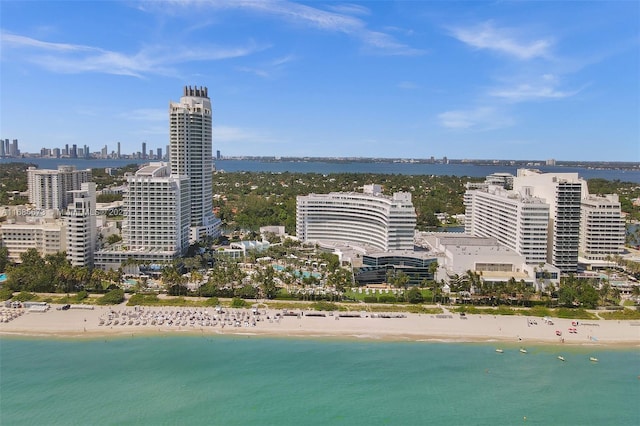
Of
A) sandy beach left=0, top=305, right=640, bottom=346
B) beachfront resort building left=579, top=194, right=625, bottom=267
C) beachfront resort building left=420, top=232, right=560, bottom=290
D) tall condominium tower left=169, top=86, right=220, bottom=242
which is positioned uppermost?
tall condominium tower left=169, top=86, right=220, bottom=242

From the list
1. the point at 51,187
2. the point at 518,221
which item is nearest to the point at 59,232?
the point at 51,187

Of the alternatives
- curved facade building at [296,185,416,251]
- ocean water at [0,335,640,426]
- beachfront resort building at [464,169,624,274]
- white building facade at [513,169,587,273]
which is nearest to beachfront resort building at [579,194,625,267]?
beachfront resort building at [464,169,624,274]

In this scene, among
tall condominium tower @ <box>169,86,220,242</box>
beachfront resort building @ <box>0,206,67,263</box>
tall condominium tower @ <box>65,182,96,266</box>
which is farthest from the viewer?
tall condominium tower @ <box>169,86,220,242</box>

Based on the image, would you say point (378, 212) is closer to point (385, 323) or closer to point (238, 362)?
point (385, 323)

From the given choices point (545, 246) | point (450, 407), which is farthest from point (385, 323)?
point (545, 246)

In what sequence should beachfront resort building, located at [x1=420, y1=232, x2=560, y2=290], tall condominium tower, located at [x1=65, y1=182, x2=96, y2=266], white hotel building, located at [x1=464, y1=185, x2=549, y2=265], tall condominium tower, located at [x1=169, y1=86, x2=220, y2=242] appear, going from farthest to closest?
tall condominium tower, located at [x1=169, y1=86, x2=220, y2=242]
white hotel building, located at [x1=464, y1=185, x2=549, y2=265]
tall condominium tower, located at [x1=65, y1=182, x2=96, y2=266]
beachfront resort building, located at [x1=420, y1=232, x2=560, y2=290]

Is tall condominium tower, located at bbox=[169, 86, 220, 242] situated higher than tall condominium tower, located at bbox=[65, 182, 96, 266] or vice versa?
tall condominium tower, located at bbox=[169, 86, 220, 242]

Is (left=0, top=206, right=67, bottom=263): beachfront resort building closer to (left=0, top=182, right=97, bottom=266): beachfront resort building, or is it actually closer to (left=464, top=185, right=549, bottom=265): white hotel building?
(left=0, top=182, right=97, bottom=266): beachfront resort building

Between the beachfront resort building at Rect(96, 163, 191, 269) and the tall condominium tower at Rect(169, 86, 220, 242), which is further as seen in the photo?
the tall condominium tower at Rect(169, 86, 220, 242)
